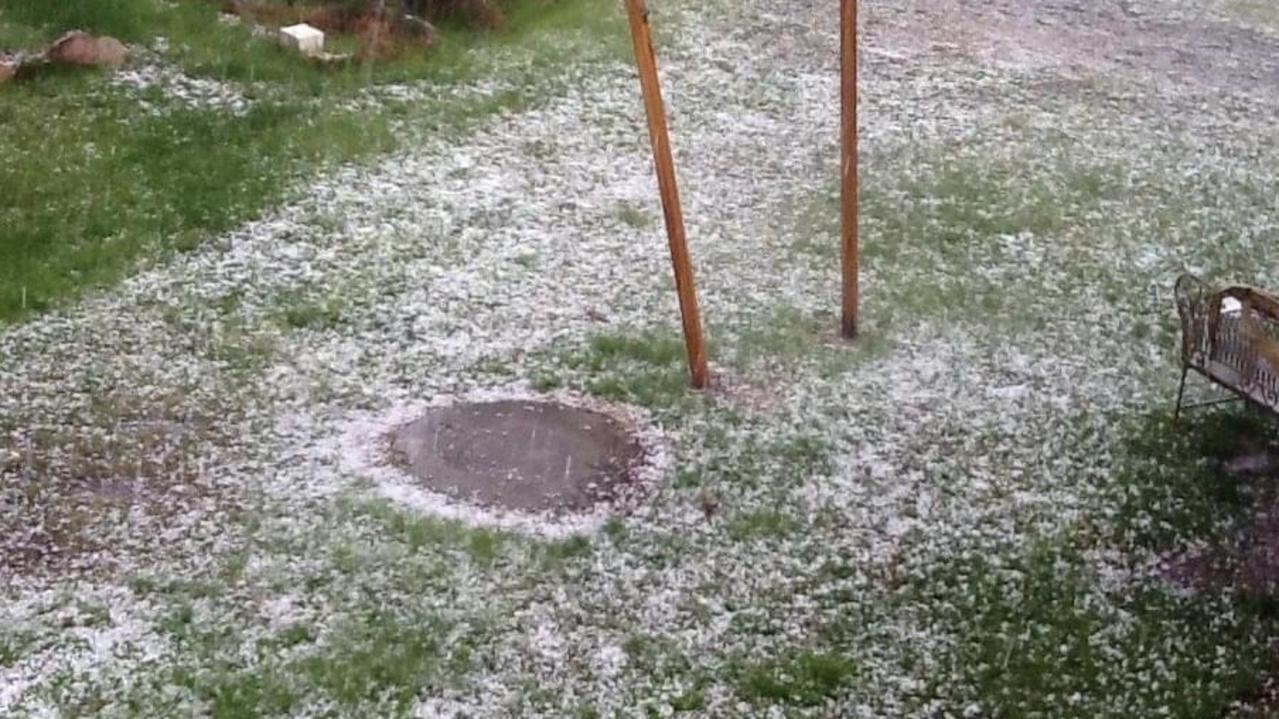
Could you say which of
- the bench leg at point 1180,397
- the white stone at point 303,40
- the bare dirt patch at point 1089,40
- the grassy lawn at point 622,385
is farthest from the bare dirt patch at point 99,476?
the bare dirt patch at point 1089,40

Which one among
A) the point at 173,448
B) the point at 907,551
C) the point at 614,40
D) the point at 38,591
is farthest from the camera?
the point at 614,40

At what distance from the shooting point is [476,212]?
25.7 ft

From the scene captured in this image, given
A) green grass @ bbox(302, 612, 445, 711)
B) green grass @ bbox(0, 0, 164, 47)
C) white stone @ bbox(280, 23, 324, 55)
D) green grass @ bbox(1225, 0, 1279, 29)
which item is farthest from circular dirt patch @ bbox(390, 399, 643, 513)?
green grass @ bbox(1225, 0, 1279, 29)

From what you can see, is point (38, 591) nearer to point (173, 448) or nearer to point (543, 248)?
→ point (173, 448)

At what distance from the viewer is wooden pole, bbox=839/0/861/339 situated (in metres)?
6.05

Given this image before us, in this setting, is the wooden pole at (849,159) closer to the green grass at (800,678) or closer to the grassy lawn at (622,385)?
the grassy lawn at (622,385)

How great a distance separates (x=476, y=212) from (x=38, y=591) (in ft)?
11.7

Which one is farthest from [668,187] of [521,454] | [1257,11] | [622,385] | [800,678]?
[1257,11]

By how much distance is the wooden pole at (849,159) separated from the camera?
6.05 meters

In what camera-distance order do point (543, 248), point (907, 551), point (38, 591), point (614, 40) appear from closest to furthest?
point (38, 591) < point (907, 551) < point (543, 248) < point (614, 40)

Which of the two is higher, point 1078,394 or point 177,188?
point 177,188

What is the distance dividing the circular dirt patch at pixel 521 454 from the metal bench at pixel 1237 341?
2.17m

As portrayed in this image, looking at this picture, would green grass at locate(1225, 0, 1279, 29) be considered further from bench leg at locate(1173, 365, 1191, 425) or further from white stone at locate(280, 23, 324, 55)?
white stone at locate(280, 23, 324, 55)

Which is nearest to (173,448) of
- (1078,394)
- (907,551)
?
(907,551)
